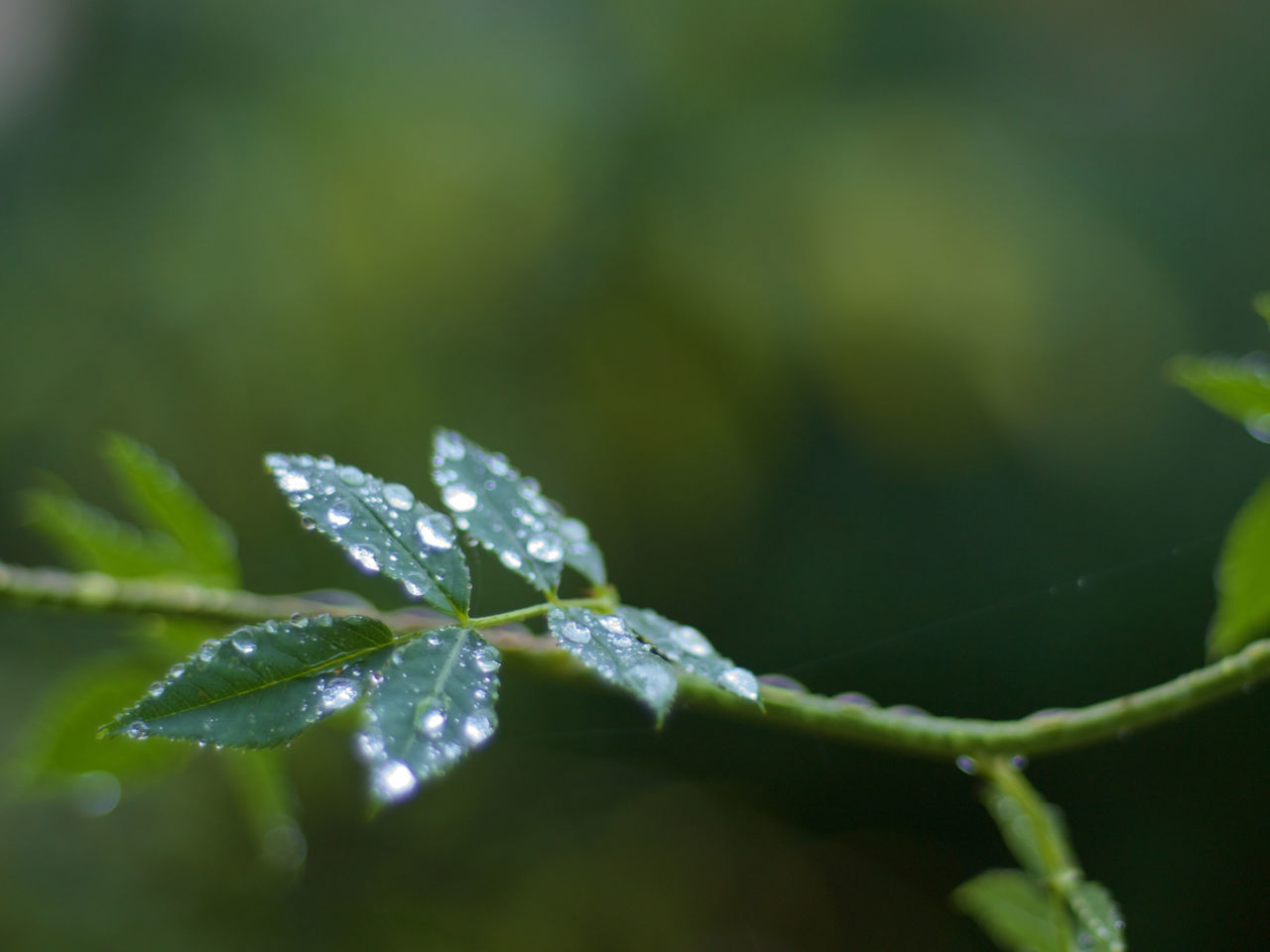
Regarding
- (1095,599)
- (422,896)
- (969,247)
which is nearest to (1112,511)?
(1095,599)

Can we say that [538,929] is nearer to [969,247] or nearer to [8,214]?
[969,247]

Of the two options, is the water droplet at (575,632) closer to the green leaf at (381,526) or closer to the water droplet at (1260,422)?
the green leaf at (381,526)

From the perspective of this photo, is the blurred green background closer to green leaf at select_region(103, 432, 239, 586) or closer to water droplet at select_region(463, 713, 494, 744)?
green leaf at select_region(103, 432, 239, 586)

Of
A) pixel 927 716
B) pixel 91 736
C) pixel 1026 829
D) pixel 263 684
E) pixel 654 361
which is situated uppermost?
pixel 263 684

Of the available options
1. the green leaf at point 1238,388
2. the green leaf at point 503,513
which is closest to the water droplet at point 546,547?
the green leaf at point 503,513

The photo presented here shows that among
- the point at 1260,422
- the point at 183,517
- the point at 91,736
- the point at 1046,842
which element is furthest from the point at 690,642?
the point at 91,736

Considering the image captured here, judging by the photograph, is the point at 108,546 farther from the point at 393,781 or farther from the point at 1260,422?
the point at 1260,422
